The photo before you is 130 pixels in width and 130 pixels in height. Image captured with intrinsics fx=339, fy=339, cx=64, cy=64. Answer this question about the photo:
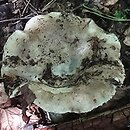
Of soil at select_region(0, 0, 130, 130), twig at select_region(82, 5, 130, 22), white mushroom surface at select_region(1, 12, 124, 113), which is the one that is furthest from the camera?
twig at select_region(82, 5, 130, 22)

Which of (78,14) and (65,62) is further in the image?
(78,14)

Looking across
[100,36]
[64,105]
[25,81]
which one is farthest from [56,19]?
[64,105]

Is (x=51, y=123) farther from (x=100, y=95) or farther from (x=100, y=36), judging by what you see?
(x=100, y=36)

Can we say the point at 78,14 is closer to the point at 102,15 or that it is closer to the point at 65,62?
the point at 102,15

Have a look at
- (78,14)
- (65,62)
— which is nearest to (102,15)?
(78,14)

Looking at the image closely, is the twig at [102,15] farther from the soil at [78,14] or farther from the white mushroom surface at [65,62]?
the white mushroom surface at [65,62]

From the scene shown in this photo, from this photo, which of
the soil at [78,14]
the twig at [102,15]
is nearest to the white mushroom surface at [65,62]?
the soil at [78,14]

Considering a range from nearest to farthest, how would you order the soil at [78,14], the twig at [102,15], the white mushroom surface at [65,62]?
1. the white mushroom surface at [65,62]
2. the soil at [78,14]
3. the twig at [102,15]


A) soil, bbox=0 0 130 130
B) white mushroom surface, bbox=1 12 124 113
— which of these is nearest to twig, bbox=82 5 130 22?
soil, bbox=0 0 130 130

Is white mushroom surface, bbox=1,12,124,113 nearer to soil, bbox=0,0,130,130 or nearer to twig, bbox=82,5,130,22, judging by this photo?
soil, bbox=0,0,130,130
